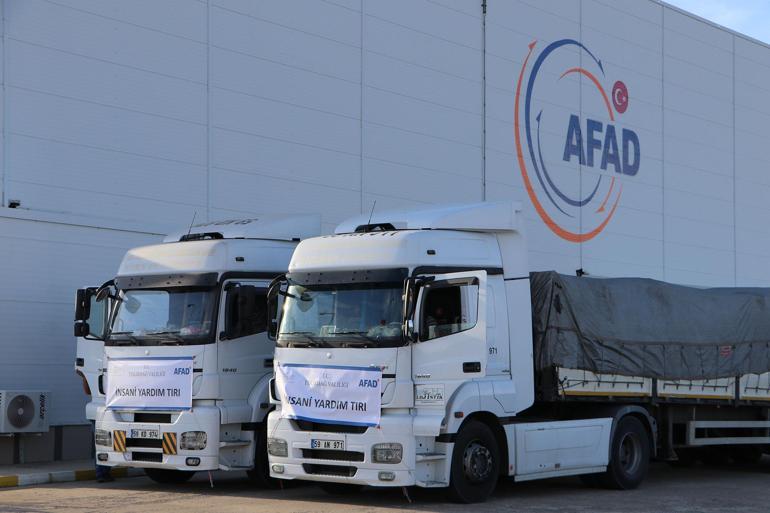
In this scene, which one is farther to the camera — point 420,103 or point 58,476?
point 420,103

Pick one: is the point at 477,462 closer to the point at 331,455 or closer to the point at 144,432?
the point at 331,455

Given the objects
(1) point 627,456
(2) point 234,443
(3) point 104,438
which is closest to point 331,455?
(2) point 234,443

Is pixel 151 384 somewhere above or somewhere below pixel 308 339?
below

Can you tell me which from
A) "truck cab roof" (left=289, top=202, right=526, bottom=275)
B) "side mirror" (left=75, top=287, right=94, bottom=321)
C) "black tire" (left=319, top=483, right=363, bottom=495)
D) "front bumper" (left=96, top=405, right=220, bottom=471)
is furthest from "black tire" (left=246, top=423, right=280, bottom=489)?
"side mirror" (left=75, top=287, right=94, bottom=321)

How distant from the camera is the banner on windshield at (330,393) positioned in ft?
39.4

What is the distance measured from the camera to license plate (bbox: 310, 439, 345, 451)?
476 inches

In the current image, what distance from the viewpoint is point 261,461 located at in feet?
45.6

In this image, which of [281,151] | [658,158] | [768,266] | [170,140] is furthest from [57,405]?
[768,266]

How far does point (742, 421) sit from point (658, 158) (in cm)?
1482

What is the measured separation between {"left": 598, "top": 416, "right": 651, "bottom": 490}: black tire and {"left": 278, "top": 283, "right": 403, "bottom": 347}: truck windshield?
3.91 metres

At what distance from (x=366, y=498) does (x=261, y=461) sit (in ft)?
5.03

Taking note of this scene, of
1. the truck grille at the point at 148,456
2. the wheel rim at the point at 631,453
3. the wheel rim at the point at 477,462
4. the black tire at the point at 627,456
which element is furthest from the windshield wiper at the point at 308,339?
the wheel rim at the point at 631,453

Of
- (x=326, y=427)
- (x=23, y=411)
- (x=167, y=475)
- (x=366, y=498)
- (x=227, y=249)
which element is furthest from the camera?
(x=23, y=411)

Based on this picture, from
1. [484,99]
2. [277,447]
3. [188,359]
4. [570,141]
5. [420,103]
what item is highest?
[484,99]
